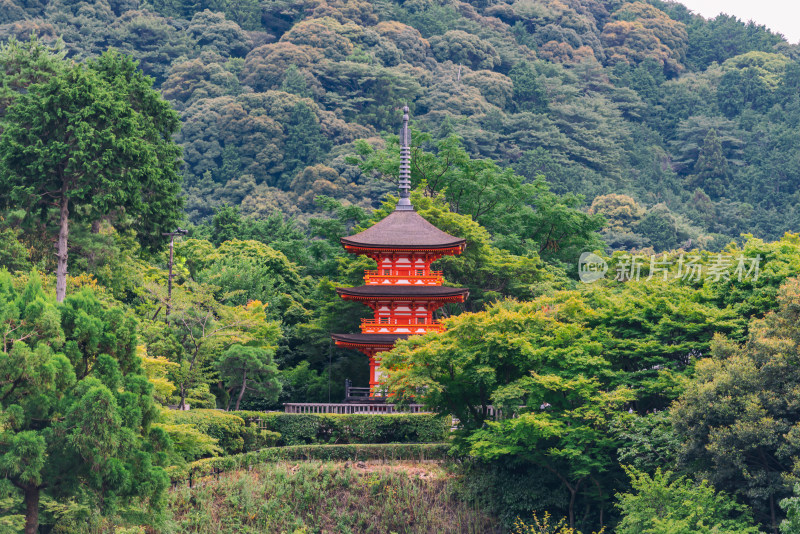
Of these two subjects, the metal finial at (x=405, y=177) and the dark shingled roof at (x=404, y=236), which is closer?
the dark shingled roof at (x=404, y=236)

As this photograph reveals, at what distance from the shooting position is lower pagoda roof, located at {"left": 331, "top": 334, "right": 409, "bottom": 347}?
123ft

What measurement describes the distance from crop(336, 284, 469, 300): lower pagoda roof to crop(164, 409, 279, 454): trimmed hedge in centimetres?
600

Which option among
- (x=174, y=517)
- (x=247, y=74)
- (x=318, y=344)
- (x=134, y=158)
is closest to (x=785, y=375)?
(x=174, y=517)

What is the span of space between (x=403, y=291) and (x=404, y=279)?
1.23 metres

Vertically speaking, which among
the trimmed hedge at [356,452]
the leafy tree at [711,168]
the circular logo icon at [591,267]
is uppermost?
the leafy tree at [711,168]

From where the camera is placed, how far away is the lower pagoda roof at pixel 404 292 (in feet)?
125

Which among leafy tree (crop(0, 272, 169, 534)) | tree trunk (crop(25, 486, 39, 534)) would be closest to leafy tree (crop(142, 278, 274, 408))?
leafy tree (crop(0, 272, 169, 534))

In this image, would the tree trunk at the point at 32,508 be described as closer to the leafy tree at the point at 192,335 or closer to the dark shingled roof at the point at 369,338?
the leafy tree at the point at 192,335

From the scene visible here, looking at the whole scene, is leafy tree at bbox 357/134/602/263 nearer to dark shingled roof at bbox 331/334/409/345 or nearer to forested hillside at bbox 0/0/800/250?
dark shingled roof at bbox 331/334/409/345

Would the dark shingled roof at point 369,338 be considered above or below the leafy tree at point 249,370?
above

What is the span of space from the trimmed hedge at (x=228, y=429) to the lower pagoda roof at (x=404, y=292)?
600cm

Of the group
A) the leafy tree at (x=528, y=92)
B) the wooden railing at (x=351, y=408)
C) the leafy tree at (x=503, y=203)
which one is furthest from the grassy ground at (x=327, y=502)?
the leafy tree at (x=528, y=92)

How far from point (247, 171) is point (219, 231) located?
74.7ft

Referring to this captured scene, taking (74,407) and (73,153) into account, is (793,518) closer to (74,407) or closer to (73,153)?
(74,407)
